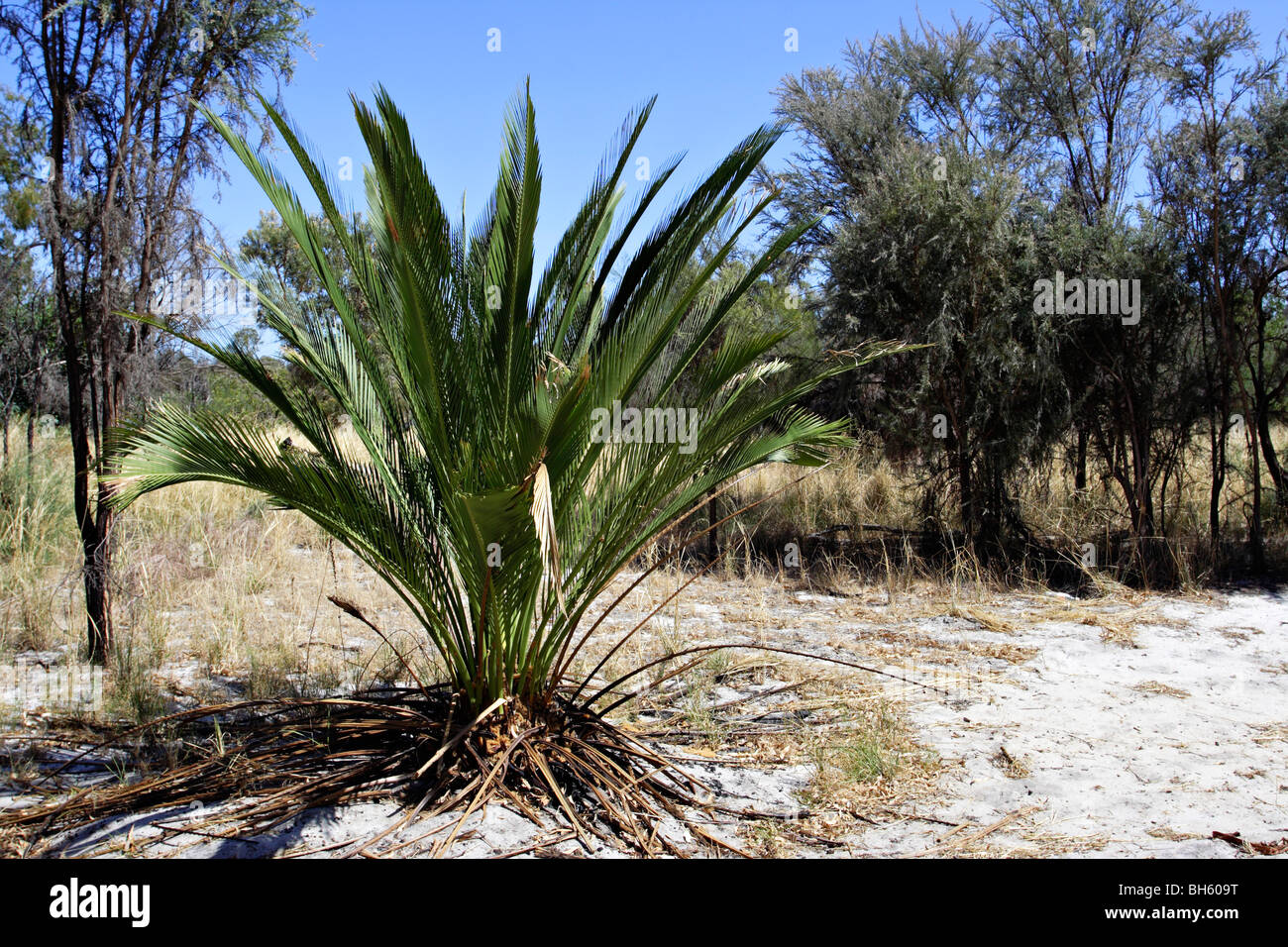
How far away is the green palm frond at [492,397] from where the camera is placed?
356cm

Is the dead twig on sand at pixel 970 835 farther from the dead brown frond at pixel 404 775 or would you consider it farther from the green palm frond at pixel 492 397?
the green palm frond at pixel 492 397

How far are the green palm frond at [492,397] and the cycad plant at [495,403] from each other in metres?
0.01

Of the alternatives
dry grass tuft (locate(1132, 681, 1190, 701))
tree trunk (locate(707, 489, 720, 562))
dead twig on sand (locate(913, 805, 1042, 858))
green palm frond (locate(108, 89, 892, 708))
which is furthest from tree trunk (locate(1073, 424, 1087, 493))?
dead twig on sand (locate(913, 805, 1042, 858))

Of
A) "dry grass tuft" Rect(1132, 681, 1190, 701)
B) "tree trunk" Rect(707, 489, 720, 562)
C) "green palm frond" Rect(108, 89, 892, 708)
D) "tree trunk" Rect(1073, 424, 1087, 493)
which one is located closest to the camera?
"green palm frond" Rect(108, 89, 892, 708)

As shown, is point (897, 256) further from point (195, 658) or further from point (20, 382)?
point (20, 382)

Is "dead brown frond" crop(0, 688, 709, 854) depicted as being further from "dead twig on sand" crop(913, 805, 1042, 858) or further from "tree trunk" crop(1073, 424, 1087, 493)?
"tree trunk" crop(1073, 424, 1087, 493)

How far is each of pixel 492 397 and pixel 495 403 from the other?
0.03 meters

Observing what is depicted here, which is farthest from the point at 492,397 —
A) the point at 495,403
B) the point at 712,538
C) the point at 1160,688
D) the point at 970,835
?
the point at 712,538

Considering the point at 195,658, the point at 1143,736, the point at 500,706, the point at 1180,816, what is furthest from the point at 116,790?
the point at 1143,736

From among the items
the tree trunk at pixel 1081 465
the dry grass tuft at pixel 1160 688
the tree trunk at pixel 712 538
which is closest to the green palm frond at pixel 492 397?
the dry grass tuft at pixel 1160 688

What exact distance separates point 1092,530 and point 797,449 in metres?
6.26

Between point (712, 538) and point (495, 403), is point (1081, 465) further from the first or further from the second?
point (495, 403)

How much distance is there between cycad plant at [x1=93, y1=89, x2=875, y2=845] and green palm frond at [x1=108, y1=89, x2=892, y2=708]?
0.01 meters

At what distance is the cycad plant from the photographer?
357 centimetres
